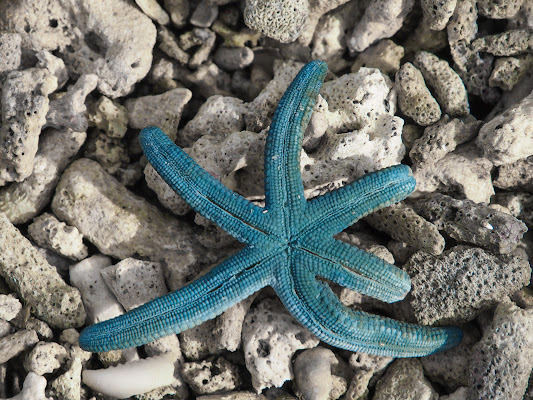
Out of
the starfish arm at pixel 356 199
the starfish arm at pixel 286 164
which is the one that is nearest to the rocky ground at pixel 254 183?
the starfish arm at pixel 286 164

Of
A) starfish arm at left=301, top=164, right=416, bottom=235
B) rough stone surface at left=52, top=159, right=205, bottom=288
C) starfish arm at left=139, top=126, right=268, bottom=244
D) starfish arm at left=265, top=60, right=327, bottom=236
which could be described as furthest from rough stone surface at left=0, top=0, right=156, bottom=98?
starfish arm at left=301, top=164, right=416, bottom=235

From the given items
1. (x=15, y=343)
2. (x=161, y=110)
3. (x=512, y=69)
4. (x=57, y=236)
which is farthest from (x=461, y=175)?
(x=15, y=343)

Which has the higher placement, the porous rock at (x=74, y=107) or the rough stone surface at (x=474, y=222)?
the porous rock at (x=74, y=107)

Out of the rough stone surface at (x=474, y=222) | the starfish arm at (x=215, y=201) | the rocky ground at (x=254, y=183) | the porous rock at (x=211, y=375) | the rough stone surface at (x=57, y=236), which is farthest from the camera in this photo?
the rough stone surface at (x=57, y=236)

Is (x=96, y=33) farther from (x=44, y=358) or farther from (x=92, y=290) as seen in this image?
(x=44, y=358)

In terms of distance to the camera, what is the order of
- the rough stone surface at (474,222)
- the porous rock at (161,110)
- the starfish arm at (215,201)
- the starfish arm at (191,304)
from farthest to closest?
the porous rock at (161,110), the rough stone surface at (474,222), the starfish arm at (215,201), the starfish arm at (191,304)

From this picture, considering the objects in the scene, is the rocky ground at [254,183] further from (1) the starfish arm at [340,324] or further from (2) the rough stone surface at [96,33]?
(1) the starfish arm at [340,324]
